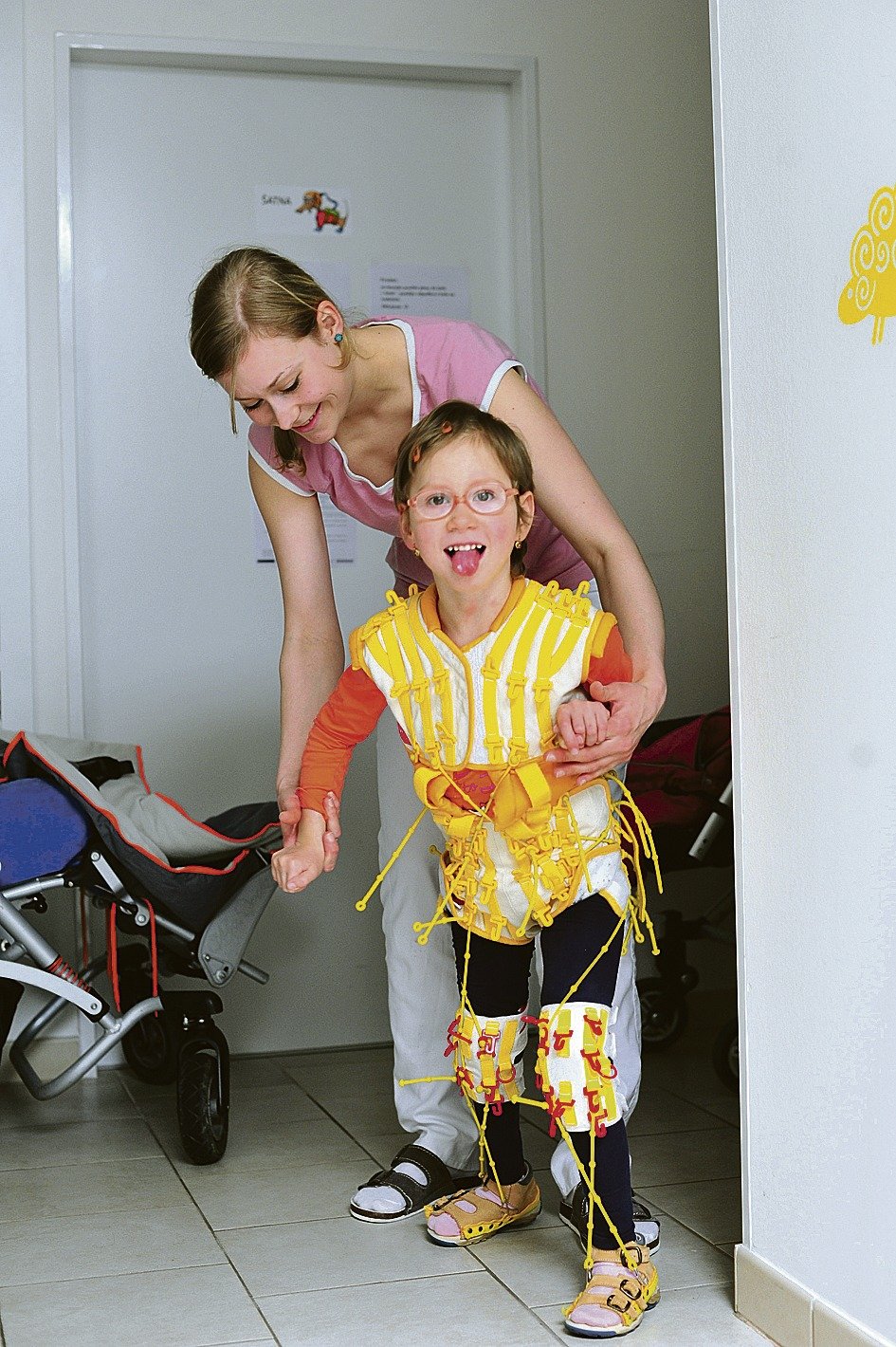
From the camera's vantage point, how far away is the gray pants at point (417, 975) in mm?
2178

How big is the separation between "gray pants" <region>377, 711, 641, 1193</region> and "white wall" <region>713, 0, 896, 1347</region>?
0.56 metres

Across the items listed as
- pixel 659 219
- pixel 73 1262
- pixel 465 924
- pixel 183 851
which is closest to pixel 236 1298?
pixel 73 1262

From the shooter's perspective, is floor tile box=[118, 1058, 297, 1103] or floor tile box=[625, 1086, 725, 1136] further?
floor tile box=[118, 1058, 297, 1103]

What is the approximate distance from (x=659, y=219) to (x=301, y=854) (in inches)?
82.4

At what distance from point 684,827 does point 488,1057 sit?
3.43 feet

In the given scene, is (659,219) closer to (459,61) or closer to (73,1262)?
(459,61)

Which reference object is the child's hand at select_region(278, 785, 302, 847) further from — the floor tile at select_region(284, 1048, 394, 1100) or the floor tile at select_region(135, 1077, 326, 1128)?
the floor tile at select_region(284, 1048, 394, 1100)

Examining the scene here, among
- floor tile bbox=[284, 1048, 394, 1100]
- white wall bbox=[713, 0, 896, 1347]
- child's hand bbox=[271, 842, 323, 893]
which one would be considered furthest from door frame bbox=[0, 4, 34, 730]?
white wall bbox=[713, 0, 896, 1347]

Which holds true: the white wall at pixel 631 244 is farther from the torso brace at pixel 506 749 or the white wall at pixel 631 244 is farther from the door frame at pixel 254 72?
the torso brace at pixel 506 749

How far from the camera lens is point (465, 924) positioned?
75.0 inches

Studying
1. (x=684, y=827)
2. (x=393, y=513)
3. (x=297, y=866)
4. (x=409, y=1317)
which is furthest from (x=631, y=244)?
(x=409, y=1317)

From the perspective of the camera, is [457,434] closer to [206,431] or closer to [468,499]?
[468,499]

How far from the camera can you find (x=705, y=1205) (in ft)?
7.01

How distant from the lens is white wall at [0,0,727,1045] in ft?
10.7
